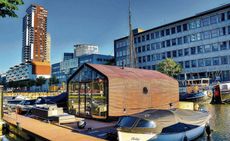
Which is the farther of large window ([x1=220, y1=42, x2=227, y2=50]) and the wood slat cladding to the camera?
large window ([x1=220, y1=42, x2=227, y2=50])

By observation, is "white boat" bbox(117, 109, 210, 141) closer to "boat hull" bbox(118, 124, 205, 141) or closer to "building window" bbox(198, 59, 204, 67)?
"boat hull" bbox(118, 124, 205, 141)

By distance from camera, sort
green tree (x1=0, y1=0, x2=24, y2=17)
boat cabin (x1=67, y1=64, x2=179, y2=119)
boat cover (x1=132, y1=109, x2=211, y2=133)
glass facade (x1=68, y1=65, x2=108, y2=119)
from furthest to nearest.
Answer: glass facade (x1=68, y1=65, x2=108, y2=119)
boat cabin (x1=67, y1=64, x2=179, y2=119)
green tree (x1=0, y1=0, x2=24, y2=17)
boat cover (x1=132, y1=109, x2=211, y2=133)

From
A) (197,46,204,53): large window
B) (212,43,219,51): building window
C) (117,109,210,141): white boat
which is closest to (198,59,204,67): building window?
(197,46,204,53): large window

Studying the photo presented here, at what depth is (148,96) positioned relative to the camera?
2595cm

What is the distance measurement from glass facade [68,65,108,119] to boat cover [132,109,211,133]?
687 cm

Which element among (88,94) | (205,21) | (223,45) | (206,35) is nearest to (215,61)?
(223,45)

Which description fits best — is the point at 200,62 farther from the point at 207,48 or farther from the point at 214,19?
the point at 214,19

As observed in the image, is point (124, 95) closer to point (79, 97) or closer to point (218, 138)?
point (79, 97)

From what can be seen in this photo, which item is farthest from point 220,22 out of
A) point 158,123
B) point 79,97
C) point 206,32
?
point 158,123

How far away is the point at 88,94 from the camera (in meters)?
23.8

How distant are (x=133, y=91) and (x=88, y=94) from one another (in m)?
4.58

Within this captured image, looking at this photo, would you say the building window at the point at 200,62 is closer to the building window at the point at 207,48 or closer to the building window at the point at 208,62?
the building window at the point at 208,62

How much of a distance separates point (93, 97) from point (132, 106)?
4116 millimetres

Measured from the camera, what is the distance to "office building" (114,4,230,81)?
231 feet
